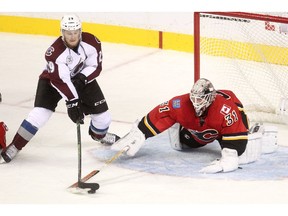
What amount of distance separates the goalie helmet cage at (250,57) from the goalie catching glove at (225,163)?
107 centimetres

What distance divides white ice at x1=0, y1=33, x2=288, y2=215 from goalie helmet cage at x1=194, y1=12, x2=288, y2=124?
12.9 inches

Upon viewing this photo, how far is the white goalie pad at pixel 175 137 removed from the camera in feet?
19.6

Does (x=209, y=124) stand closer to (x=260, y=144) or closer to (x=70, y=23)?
(x=260, y=144)

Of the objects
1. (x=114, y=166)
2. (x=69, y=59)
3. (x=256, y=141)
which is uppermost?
(x=69, y=59)

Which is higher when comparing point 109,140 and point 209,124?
point 209,124

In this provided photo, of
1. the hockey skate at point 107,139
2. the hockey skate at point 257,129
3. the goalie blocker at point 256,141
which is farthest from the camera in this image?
the hockey skate at point 107,139

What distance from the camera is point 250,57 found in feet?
23.1

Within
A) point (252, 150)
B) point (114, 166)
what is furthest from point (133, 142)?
point (252, 150)

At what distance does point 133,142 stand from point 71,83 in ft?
1.64

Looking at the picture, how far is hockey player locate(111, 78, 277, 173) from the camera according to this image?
5.61 m

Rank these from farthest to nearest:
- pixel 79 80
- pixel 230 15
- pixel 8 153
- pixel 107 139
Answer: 1. pixel 230 15
2. pixel 107 139
3. pixel 8 153
4. pixel 79 80

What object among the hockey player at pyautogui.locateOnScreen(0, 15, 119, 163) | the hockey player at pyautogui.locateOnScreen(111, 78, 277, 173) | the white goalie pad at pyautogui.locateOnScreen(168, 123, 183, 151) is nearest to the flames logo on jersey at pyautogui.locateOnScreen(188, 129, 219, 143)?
the hockey player at pyautogui.locateOnScreen(111, 78, 277, 173)

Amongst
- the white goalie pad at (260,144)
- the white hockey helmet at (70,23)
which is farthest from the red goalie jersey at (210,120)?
the white hockey helmet at (70,23)

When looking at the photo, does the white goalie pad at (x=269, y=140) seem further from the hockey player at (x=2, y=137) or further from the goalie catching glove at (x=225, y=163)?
the hockey player at (x=2, y=137)
